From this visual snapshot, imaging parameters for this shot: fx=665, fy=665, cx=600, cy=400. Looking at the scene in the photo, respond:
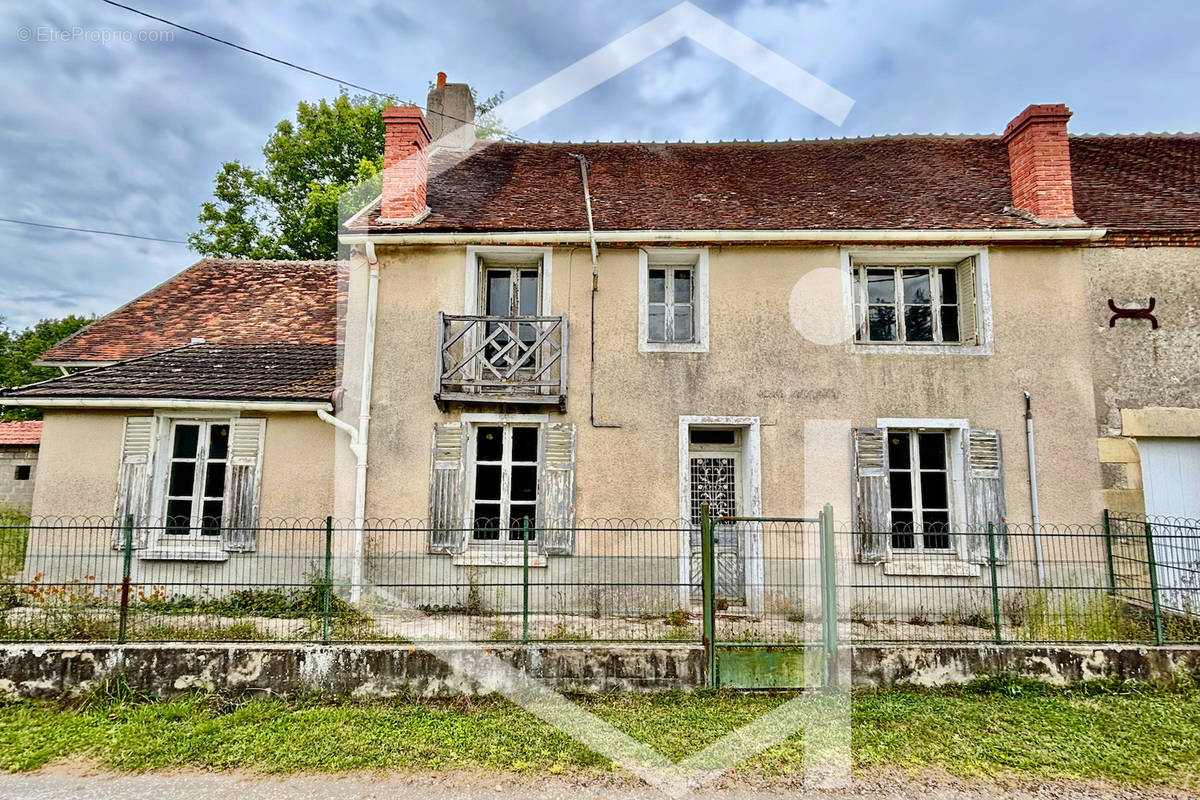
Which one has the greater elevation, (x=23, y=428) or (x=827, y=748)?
(x=23, y=428)

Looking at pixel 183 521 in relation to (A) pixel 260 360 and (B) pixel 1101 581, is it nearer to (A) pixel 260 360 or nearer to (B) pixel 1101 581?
(A) pixel 260 360

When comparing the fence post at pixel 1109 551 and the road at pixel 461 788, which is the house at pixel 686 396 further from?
the road at pixel 461 788

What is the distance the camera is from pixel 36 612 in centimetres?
723

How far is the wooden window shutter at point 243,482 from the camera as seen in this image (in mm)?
8797

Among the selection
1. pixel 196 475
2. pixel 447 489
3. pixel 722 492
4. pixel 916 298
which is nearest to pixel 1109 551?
pixel 916 298

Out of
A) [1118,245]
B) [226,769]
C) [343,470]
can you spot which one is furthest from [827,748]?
[1118,245]

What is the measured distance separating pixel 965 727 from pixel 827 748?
4.23 feet

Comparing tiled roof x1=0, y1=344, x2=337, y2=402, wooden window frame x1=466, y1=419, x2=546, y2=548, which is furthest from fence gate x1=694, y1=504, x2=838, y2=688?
tiled roof x1=0, y1=344, x2=337, y2=402

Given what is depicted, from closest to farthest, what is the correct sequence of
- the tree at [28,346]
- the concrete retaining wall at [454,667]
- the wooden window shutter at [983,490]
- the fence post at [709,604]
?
1. the concrete retaining wall at [454,667]
2. the fence post at [709,604]
3. the wooden window shutter at [983,490]
4. the tree at [28,346]

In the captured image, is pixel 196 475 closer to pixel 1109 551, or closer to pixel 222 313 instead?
pixel 222 313

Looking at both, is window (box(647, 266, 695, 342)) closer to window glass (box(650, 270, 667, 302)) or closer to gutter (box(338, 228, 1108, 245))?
window glass (box(650, 270, 667, 302))

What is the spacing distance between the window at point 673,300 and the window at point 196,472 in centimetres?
606

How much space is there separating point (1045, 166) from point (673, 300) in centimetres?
545

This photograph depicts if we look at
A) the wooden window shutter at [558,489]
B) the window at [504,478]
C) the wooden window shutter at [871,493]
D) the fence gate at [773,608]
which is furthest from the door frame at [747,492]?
the window at [504,478]
